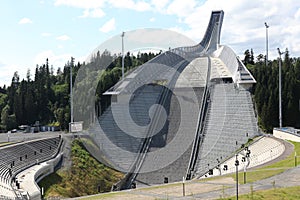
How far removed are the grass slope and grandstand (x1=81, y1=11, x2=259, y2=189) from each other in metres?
0.58

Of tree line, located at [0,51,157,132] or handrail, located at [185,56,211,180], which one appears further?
tree line, located at [0,51,157,132]

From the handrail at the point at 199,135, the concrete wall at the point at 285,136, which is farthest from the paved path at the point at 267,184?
the concrete wall at the point at 285,136

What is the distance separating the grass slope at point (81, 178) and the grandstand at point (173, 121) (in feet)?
1.89

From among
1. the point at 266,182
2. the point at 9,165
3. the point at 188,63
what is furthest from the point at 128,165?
the point at 188,63

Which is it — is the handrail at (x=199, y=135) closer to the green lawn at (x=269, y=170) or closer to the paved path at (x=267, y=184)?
the green lawn at (x=269, y=170)

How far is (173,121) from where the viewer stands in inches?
1171

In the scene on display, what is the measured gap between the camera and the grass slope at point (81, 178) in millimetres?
20250


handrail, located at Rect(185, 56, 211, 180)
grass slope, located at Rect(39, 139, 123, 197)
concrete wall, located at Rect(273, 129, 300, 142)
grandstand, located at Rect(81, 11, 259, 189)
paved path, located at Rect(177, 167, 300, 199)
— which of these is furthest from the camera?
concrete wall, located at Rect(273, 129, 300, 142)

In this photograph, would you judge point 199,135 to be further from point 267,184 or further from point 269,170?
point 267,184

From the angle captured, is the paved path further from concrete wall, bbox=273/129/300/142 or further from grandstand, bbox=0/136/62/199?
concrete wall, bbox=273/129/300/142

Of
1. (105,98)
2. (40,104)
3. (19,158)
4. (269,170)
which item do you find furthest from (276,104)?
(40,104)

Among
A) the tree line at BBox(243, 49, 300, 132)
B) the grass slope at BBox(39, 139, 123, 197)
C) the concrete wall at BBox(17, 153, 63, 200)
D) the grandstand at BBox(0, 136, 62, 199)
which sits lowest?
the grass slope at BBox(39, 139, 123, 197)

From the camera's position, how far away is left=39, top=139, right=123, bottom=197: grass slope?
2025 centimetres

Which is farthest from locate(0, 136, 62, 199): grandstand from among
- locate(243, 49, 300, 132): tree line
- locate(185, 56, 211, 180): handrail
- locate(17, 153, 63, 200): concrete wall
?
locate(243, 49, 300, 132): tree line
